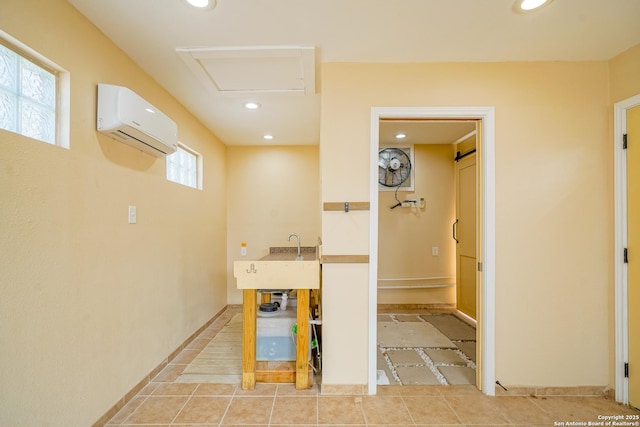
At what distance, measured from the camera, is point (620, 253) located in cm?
190

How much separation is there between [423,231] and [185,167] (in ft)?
10.6

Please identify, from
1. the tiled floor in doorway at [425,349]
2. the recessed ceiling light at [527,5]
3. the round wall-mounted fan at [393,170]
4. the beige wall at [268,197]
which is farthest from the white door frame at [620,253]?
the beige wall at [268,197]

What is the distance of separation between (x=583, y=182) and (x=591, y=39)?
924mm

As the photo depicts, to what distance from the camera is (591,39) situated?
Answer: 1753 mm

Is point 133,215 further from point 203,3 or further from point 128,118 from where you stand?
point 203,3

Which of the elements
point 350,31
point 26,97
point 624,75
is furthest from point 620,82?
point 26,97

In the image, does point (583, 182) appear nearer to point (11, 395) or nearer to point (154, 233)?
point (154, 233)

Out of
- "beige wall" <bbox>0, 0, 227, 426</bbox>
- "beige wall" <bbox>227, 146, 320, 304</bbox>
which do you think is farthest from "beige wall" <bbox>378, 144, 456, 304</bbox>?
"beige wall" <bbox>0, 0, 227, 426</bbox>

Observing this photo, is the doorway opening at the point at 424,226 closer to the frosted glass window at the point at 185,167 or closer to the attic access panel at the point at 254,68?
the attic access panel at the point at 254,68

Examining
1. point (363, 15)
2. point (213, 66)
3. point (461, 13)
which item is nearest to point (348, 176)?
point (363, 15)

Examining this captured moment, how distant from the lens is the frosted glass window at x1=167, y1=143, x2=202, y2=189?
2.72 m

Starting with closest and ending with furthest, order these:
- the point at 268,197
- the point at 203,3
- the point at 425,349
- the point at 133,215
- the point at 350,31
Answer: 1. the point at 203,3
2. the point at 350,31
3. the point at 133,215
4. the point at 425,349
5. the point at 268,197

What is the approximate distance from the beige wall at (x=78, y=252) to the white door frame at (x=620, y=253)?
336cm

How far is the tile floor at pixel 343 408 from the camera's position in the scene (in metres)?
1.73
